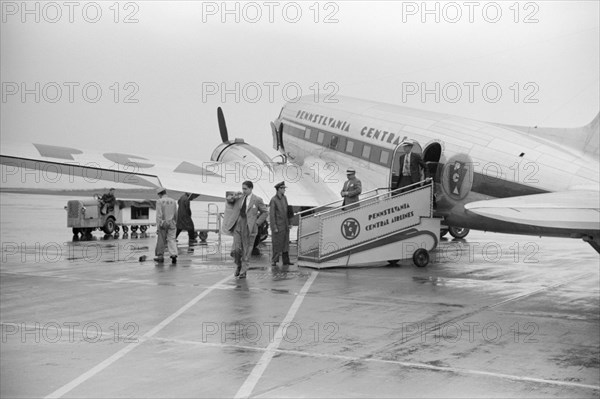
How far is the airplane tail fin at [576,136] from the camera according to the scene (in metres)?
Result: 15.6

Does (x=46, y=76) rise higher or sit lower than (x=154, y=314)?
higher

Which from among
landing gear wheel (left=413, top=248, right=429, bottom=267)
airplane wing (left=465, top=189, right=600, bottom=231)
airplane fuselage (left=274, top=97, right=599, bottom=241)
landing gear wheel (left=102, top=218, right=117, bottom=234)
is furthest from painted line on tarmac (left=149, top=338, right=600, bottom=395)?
landing gear wheel (left=102, top=218, right=117, bottom=234)

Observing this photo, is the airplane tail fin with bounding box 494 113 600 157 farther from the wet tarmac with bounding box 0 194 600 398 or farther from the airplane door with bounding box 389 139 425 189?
the wet tarmac with bounding box 0 194 600 398

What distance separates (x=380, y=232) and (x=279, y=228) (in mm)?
2270

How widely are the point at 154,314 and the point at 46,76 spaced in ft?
19.1

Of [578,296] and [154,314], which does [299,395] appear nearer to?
[154,314]

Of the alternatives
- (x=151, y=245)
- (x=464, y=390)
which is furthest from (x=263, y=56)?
(x=464, y=390)

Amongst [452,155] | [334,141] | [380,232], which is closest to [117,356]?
[380,232]

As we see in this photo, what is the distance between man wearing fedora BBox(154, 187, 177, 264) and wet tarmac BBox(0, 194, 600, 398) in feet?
1.19

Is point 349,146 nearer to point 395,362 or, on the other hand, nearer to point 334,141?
point 334,141

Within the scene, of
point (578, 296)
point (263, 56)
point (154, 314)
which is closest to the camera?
point (154, 314)

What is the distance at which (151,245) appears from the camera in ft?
73.9

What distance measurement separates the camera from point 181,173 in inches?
822

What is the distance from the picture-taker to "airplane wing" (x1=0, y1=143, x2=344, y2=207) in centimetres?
1797
